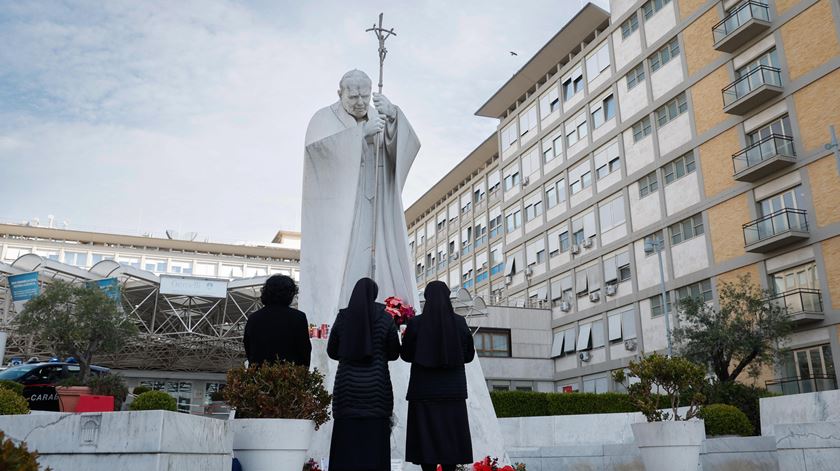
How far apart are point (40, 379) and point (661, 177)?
85.0ft

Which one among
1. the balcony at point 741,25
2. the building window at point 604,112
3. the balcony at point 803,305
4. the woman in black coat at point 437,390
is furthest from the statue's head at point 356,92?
the building window at point 604,112

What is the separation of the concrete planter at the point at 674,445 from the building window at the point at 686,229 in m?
24.5

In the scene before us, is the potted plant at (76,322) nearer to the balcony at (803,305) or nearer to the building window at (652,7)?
the balcony at (803,305)

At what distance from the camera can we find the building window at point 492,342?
38.3 m

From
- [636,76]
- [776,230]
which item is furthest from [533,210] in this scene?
[776,230]

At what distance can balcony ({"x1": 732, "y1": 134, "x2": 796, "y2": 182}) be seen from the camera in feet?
87.4

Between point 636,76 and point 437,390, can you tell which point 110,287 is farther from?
point 437,390

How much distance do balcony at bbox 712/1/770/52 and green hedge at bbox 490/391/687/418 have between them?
15.7m

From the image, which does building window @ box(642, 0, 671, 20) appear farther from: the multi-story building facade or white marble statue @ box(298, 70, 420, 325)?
white marble statue @ box(298, 70, 420, 325)

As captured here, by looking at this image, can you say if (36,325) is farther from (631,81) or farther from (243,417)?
(631,81)

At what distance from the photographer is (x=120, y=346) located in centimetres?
2711

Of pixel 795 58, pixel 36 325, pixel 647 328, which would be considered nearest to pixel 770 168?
pixel 795 58

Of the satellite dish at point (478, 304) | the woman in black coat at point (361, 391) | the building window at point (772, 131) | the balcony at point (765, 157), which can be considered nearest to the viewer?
the woman in black coat at point (361, 391)

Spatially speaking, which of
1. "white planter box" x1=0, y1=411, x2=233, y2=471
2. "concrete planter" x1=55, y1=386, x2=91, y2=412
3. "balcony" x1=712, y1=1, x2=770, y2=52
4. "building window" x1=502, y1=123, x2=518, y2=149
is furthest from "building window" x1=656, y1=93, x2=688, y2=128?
"white planter box" x1=0, y1=411, x2=233, y2=471
